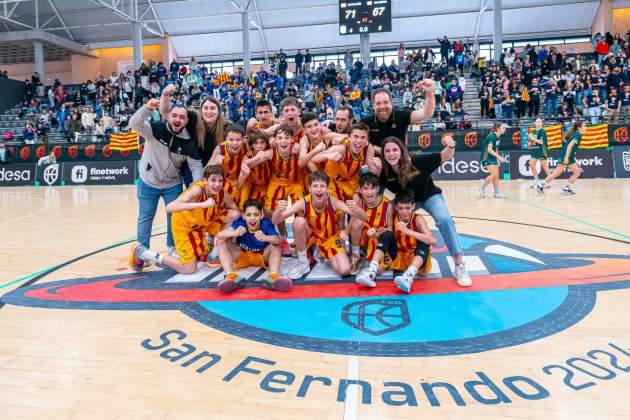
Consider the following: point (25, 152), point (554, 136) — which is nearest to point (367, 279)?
point (554, 136)

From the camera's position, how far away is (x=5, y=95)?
26.5 m

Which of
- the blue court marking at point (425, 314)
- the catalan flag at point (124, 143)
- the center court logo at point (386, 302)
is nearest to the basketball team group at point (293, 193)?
the center court logo at point (386, 302)

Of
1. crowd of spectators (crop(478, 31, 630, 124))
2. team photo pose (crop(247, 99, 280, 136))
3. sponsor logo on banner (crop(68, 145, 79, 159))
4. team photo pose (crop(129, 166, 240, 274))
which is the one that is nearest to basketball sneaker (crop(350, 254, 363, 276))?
team photo pose (crop(129, 166, 240, 274))

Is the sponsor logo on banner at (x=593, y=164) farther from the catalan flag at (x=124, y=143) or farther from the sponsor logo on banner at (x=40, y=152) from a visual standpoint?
the sponsor logo on banner at (x=40, y=152)

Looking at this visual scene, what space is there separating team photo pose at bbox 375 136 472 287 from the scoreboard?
53.4 ft

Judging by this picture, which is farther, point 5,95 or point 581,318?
point 5,95

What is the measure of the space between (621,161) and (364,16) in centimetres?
1097

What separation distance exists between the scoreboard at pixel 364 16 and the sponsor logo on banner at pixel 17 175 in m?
13.1

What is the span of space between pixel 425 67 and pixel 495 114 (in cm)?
585

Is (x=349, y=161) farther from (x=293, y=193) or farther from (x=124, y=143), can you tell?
(x=124, y=143)

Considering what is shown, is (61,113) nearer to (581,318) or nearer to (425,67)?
(425,67)

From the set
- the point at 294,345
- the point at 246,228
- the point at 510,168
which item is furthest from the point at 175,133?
the point at 510,168

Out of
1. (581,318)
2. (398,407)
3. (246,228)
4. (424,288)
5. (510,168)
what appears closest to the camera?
(398,407)

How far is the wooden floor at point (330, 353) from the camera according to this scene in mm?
2287
